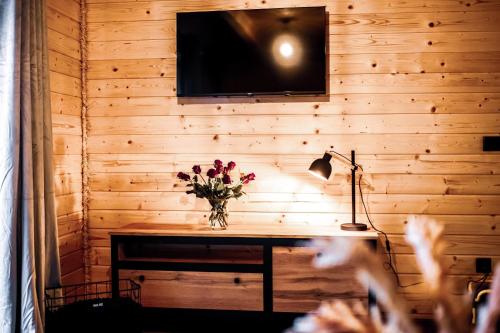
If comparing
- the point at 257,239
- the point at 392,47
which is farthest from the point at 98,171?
the point at 392,47

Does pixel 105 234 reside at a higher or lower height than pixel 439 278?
lower

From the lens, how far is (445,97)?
10.2ft

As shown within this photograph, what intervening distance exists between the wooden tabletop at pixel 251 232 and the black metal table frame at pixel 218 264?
0.02 meters

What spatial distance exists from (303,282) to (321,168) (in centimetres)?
69

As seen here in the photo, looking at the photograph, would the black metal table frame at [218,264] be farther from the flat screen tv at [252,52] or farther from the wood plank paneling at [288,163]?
the flat screen tv at [252,52]

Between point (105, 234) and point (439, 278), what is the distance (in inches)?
121

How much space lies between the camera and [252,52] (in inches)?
125

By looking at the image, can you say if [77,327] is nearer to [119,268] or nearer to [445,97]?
[119,268]

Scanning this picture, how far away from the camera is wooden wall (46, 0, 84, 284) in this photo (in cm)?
308

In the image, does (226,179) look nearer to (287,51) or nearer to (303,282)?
(303,282)

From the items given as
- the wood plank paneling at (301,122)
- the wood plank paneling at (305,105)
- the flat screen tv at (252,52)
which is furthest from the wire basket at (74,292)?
the flat screen tv at (252,52)

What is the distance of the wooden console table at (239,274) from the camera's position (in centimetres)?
276

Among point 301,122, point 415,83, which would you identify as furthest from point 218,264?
point 415,83

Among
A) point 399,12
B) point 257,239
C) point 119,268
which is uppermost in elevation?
point 399,12
